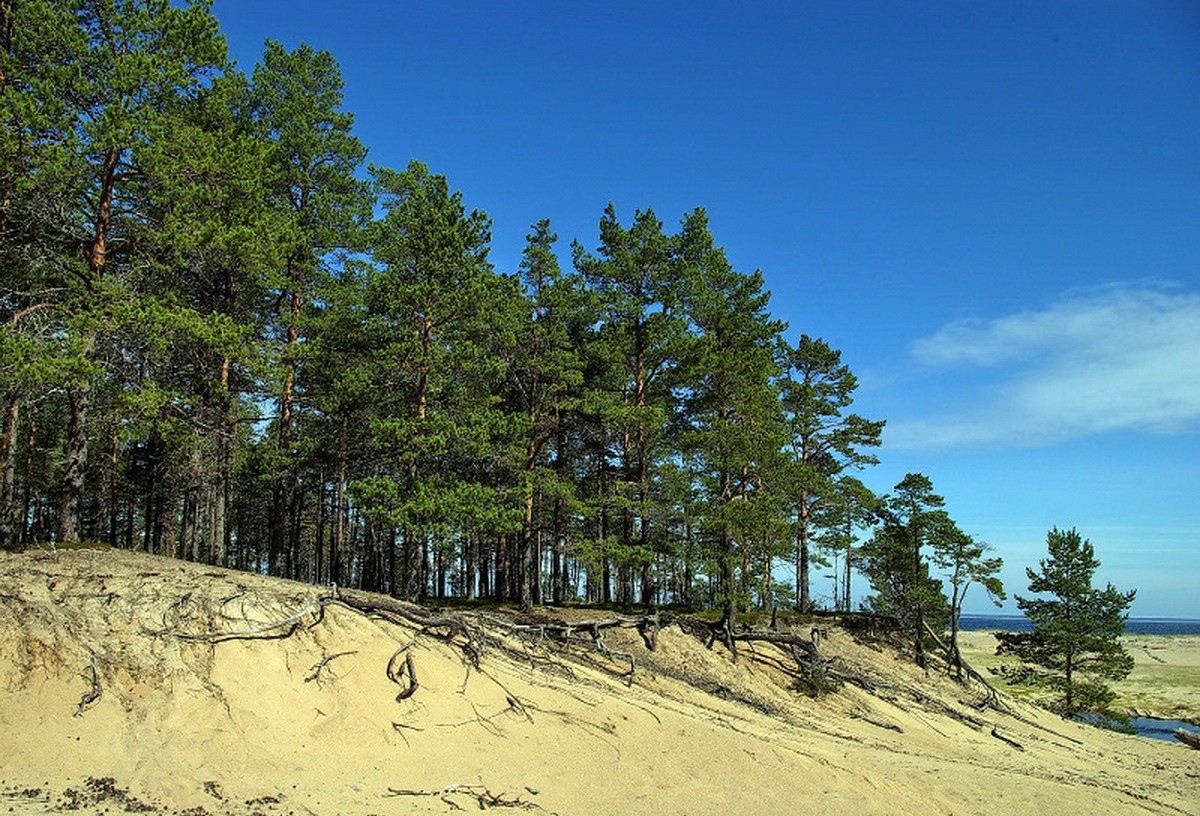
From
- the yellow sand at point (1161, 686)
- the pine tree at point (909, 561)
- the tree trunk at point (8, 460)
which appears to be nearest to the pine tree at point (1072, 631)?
the pine tree at point (909, 561)

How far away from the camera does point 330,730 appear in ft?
32.1

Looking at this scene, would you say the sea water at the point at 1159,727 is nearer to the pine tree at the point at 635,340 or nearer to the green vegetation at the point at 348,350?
the green vegetation at the point at 348,350

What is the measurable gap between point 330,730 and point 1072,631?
3169 centimetres

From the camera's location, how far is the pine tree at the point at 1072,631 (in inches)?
1174

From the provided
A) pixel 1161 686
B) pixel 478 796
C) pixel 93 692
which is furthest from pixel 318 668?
pixel 1161 686

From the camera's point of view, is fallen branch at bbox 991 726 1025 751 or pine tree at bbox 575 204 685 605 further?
pine tree at bbox 575 204 685 605

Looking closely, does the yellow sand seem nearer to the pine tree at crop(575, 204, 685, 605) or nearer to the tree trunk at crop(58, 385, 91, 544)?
the pine tree at crop(575, 204, 685, 605)

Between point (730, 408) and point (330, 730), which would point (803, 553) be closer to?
point (730, 408)

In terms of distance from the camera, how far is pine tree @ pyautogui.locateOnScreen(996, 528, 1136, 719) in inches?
1174

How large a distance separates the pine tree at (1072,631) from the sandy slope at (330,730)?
58.1 ft

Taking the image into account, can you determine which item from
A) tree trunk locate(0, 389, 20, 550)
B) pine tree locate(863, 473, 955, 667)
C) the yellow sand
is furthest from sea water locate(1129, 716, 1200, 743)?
tree trunk locate(0, 389, 20, 550)

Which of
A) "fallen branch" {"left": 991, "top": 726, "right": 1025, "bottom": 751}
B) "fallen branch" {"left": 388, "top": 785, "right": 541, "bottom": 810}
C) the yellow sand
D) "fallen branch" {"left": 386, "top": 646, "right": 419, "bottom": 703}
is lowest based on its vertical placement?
the yellow sand

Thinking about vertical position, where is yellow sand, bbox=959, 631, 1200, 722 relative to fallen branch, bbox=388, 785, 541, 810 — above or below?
below

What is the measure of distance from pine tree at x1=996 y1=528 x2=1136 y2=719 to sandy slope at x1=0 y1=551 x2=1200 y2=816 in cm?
1772
